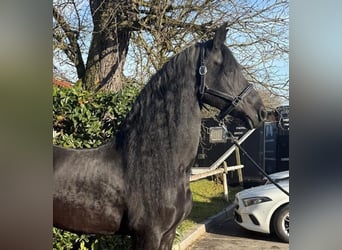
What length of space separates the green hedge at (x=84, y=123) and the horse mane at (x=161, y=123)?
0.35 m

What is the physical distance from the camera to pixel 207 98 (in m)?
1.86

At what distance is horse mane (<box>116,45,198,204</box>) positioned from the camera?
73.6 inches

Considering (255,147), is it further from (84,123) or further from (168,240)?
(84,123)

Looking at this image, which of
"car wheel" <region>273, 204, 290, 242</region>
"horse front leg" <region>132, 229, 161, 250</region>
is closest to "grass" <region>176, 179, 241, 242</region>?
"horse front leg" <region>132, 229, 161, 250</region>

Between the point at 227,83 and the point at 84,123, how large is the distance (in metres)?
1.12

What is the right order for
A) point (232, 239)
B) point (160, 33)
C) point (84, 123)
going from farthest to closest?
point (84, 123)
point (160, 33)
point (232, 239)

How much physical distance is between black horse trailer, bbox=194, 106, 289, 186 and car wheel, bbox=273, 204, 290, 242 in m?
0.17

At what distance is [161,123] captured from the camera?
1.90 meters

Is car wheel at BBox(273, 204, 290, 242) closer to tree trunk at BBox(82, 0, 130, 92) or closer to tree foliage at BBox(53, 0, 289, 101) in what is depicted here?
tree foliage at BBox(53, 0, 289, 101)

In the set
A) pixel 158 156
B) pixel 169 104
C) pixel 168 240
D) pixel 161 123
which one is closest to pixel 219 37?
pixel 169 104
